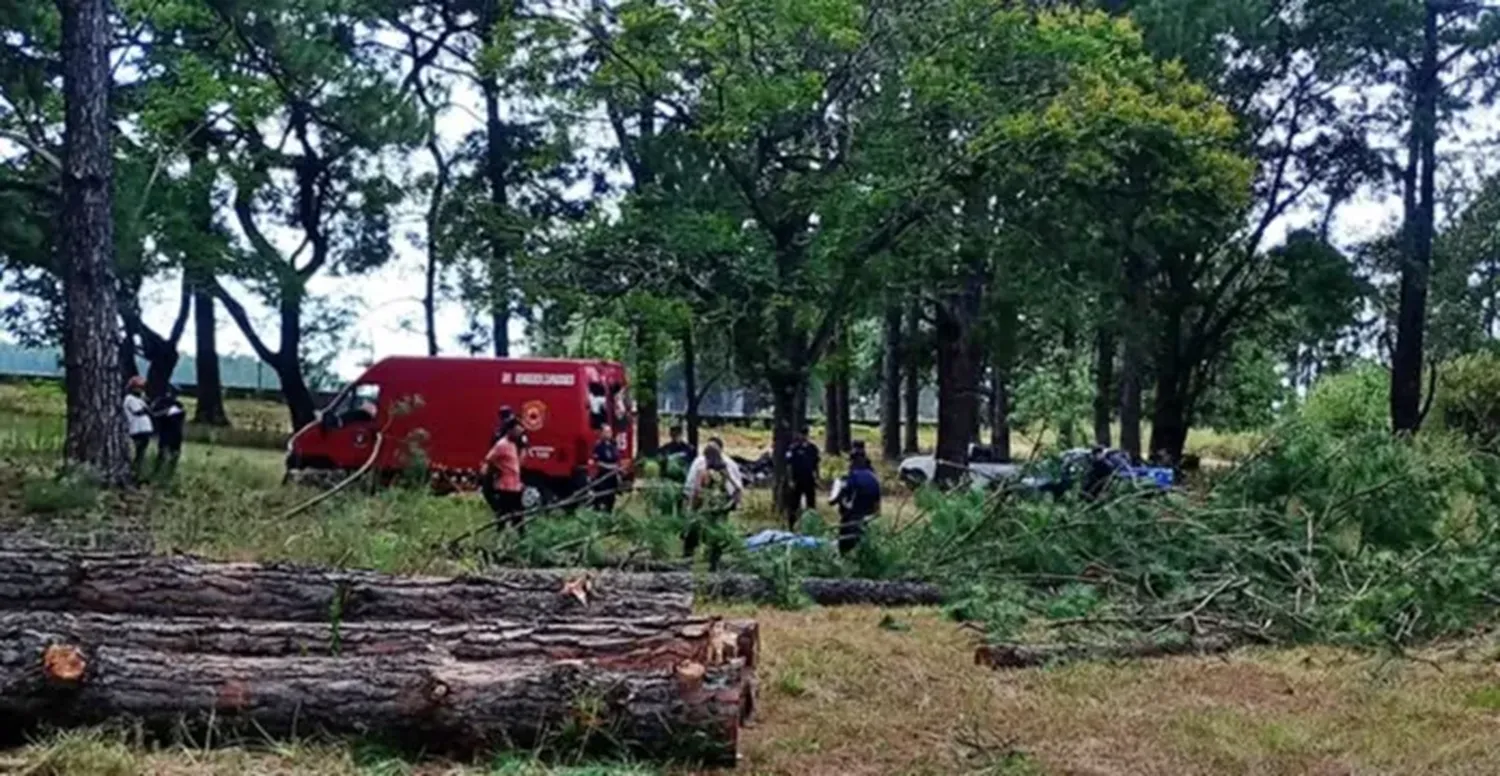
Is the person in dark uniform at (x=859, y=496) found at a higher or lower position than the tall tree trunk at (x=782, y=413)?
lower

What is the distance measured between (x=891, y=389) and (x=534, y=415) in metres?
16.6

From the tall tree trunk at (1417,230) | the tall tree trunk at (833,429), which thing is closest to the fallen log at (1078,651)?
the tall tree trunk at (1417,230)

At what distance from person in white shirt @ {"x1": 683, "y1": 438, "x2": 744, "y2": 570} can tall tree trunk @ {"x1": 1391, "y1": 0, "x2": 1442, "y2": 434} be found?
1871 centimetres

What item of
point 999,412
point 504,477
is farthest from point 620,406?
point 999,412

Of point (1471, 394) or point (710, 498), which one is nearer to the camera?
point (710, 498)

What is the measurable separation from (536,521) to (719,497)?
1.67 meters

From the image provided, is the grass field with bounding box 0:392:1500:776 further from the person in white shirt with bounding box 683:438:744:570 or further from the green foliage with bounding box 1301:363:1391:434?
the green foliage with bounding box 1301:363:1391:434

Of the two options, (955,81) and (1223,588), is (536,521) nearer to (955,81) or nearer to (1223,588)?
(1223,588)

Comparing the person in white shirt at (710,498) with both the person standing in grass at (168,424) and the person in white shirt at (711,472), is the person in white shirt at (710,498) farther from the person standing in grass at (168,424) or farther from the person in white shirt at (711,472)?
the person standing in grass at (168,424)

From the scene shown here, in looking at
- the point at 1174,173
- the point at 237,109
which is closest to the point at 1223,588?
the point at 1174,173

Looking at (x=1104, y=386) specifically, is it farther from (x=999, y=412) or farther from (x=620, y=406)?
(x=620, y=406)

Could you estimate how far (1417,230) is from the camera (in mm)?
29516

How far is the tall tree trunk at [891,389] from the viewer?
33844 mm

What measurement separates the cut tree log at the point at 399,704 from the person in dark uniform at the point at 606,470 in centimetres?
693
